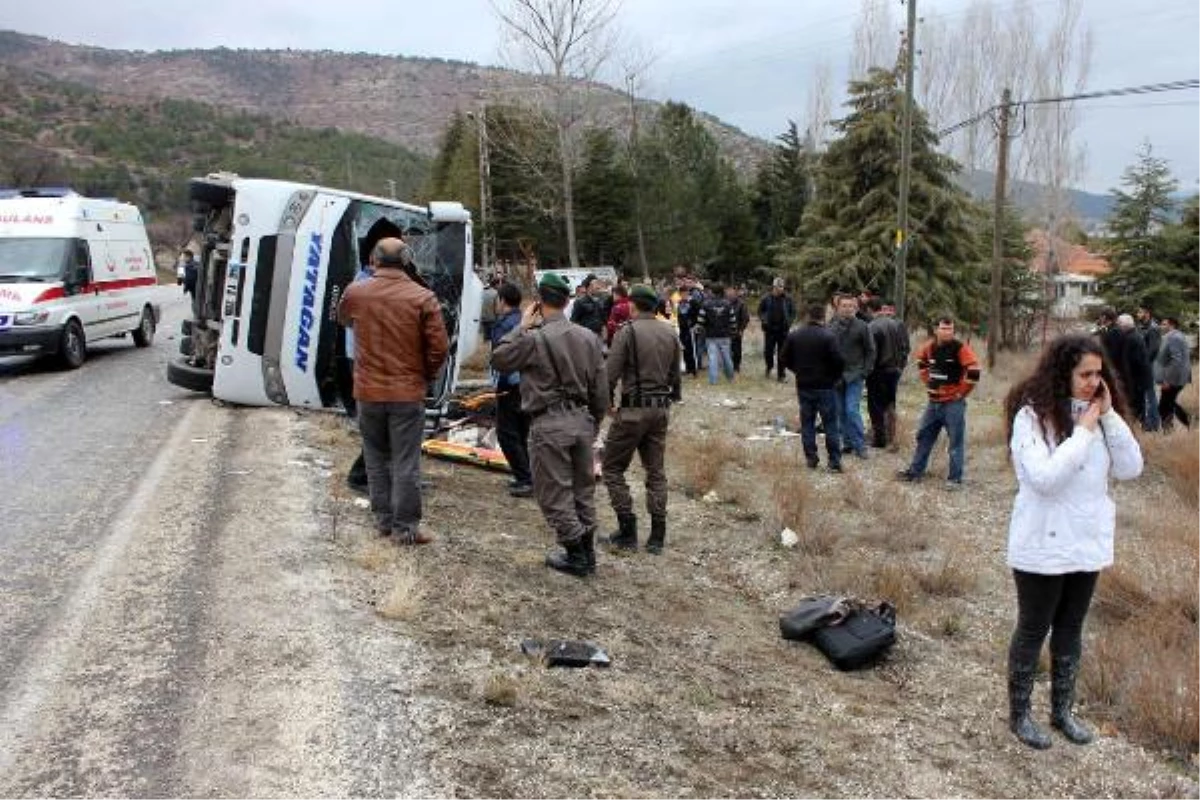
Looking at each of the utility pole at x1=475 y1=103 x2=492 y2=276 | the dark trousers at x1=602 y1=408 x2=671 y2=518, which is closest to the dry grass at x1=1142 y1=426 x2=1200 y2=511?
the dark trousers at x1=602 y1=408 x2=671 y2=518

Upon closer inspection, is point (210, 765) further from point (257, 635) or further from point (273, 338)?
point (273, 338)

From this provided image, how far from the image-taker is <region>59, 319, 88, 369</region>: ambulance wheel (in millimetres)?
13742

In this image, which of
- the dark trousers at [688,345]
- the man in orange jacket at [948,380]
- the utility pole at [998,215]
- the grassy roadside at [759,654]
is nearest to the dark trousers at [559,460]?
the grassy roadside at [759,654]

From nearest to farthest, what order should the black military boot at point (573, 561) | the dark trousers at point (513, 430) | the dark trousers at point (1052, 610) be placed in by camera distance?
the dark trousers at point (1052, 610) < the black military boot at point (573, 561) < the dark trousers at point (513, 430)

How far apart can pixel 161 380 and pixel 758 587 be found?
30.9 feet

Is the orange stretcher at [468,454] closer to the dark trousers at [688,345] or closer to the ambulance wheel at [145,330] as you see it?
the dark trousers at [688,345]

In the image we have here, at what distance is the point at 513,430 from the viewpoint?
8688 mm

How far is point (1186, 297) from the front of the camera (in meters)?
34.4

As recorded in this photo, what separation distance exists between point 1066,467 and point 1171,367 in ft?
36.7

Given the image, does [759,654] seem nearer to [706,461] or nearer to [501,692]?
[501,692]

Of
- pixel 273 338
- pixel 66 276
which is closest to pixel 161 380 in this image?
pixel 66 276

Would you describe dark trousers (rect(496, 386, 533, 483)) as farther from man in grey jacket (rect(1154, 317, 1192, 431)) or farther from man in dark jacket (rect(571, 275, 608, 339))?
man in grey jacket (rect(1154, 317, 1192, 431))

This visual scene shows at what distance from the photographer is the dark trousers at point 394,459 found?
6.16 meters

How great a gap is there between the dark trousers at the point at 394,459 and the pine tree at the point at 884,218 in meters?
25.5
